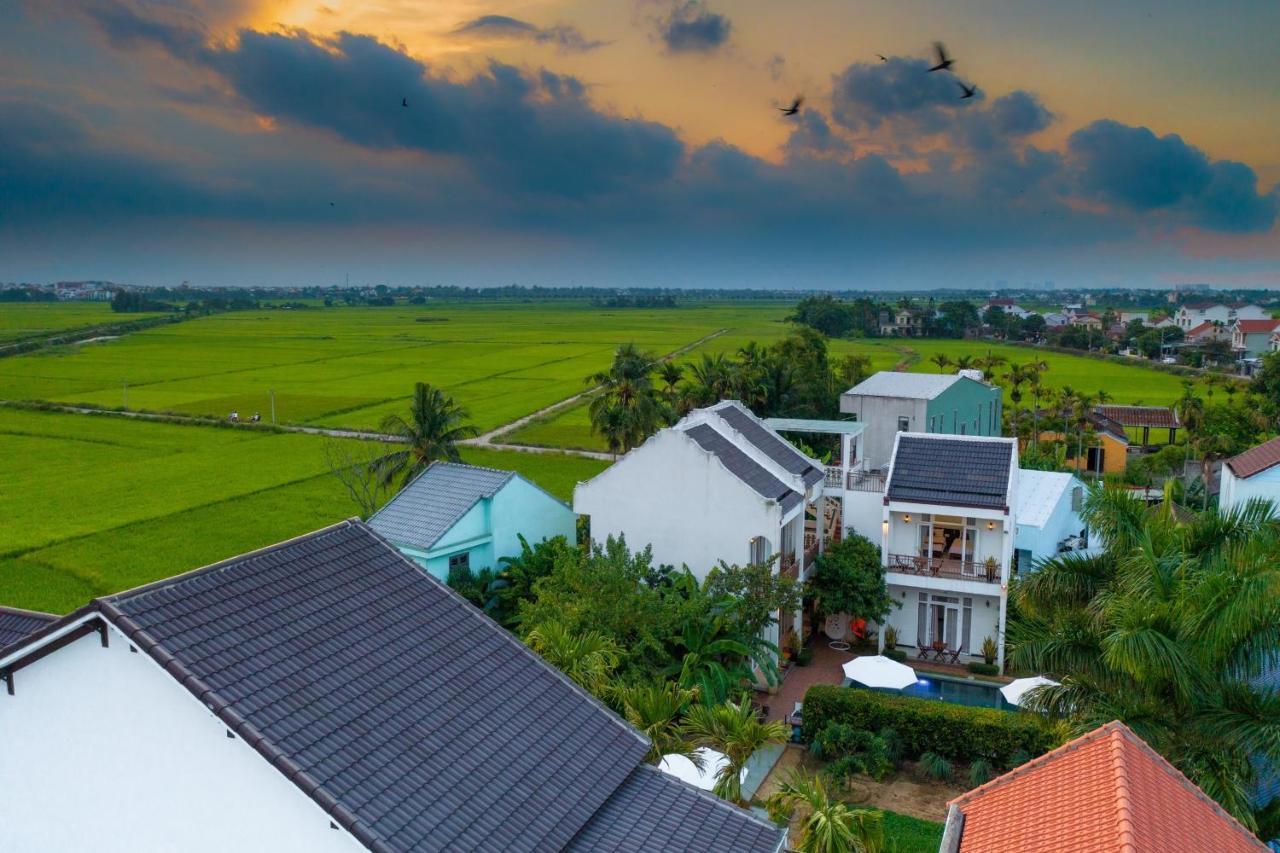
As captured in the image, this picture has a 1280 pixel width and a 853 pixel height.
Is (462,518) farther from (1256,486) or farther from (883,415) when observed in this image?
(1256,486)

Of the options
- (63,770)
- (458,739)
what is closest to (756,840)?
(458,739)

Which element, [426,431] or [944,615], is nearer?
[944,615]

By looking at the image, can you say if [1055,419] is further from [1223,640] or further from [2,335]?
[2,335]

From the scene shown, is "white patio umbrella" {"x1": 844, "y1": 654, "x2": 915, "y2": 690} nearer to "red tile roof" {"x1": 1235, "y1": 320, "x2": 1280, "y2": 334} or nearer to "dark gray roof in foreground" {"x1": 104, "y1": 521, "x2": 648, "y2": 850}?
"dark gray roof in foreground" {"x1": 104, "y1": 521, "x2": 648, "y2": 850}

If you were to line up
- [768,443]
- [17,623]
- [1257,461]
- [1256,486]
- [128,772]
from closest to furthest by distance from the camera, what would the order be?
[128,772]
[17,623]
[768,443]
[1256,486]
[1257,461]

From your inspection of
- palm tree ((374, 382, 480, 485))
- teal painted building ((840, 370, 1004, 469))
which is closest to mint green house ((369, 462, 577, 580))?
palm tree ((374, 382, 480, 485))

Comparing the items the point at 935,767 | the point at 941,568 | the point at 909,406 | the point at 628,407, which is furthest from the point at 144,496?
the point at 935,767

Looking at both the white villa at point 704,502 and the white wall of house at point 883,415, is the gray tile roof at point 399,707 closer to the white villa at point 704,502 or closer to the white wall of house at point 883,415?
the white villa at point 704,502
